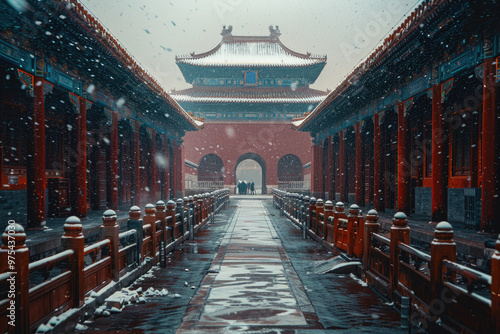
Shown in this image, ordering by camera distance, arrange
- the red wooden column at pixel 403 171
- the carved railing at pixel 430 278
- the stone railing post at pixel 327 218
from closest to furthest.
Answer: the carved railing at pixel 430 278
the stone railing post at pixel 327 218
the red wooden column at pixel 403 171

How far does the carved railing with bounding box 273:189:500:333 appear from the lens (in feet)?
9.08

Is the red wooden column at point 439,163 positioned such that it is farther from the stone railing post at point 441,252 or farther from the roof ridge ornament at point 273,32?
the roof ridge ornament at point 273,32

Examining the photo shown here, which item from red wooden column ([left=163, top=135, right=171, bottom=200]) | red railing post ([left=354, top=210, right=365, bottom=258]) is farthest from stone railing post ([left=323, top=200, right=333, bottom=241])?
→ red wooden column ([left=163, top=135, right=171, bottom=200])

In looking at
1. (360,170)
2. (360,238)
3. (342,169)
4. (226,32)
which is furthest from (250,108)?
(360,238)

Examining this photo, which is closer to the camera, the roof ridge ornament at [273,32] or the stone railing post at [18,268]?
the stone railing post at [18,268]

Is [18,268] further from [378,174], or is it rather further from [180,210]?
[378,174]

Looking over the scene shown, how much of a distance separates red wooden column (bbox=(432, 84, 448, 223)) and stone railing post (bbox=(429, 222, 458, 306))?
5.26 m

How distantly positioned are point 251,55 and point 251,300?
2908 cm

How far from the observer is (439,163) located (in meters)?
8.37

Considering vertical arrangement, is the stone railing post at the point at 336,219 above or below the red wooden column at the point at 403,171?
below

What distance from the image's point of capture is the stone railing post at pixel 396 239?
4426 millimetres

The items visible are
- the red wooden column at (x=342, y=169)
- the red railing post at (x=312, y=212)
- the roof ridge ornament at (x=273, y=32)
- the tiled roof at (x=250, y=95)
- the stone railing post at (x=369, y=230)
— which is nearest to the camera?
the stone railing post at (x=369, y=230)

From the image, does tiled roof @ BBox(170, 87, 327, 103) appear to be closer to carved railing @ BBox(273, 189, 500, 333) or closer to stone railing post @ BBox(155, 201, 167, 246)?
stone railing post @ BBox(155, 201, 167, 246)

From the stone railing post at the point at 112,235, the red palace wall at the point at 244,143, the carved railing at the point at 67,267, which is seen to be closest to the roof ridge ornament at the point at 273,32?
the red palace wall at the point at 244,143
